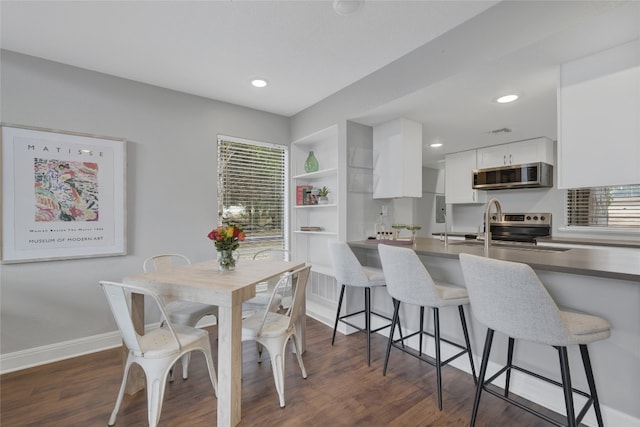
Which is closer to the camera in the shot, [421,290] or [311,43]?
[421,290]

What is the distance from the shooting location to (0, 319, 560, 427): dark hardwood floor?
1.74 m

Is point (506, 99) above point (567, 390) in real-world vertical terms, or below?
above

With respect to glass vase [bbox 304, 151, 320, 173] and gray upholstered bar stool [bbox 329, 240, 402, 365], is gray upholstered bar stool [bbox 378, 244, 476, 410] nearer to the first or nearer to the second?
gray upholstered bar stool [bbox 329, 240, 402, 365]

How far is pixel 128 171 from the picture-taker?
2.80 m

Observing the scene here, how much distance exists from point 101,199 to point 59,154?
1.56 feet

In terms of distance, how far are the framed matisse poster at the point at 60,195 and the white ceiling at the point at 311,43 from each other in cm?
70

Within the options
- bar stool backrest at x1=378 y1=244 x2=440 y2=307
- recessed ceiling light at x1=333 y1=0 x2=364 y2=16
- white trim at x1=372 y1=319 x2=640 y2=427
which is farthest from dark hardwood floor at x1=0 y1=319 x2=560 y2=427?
recessed ceiling light at x1=333 y1=0 x2=364 y2=16

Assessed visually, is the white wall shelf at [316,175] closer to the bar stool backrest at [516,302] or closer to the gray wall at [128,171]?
the gray wall at [128,171]

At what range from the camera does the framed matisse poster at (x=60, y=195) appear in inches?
91.7

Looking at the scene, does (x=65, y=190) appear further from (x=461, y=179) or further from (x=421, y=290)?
(x=461, y=179)

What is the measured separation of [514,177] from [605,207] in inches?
40.3

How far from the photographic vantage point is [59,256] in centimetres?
249

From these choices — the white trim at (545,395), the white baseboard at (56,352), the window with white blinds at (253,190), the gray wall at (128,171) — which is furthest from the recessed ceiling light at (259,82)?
the white trim at (545,395)

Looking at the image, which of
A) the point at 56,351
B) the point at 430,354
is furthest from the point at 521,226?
the point at 56,351
